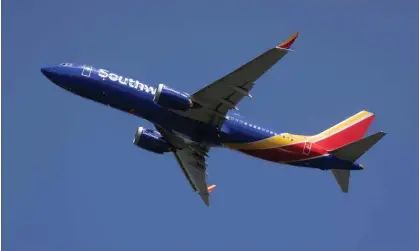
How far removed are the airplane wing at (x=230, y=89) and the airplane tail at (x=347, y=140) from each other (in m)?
8.54

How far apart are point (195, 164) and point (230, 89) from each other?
12.9m

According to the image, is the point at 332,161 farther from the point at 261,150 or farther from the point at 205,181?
the point at 205,181

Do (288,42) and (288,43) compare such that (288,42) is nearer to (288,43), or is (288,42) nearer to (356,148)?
(288,43)

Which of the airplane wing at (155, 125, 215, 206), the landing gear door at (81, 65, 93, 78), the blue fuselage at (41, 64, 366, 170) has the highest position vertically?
the landing gear door at (81, 65, 93, 78)

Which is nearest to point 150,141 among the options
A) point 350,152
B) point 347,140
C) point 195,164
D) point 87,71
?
point 195,164

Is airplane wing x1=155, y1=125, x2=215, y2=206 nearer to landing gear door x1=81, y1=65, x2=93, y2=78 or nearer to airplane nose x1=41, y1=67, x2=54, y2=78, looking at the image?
landing gear door x1=81, y1=65, x2=93, y2=78

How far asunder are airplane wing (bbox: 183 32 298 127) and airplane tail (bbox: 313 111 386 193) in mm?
8540

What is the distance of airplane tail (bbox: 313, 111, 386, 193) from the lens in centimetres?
6156

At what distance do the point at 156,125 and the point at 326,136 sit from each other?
13.8 metres

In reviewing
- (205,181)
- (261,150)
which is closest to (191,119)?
(261,150)

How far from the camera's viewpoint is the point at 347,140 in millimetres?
65438

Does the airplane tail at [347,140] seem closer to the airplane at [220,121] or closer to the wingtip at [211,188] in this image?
the airplane at [220,121]

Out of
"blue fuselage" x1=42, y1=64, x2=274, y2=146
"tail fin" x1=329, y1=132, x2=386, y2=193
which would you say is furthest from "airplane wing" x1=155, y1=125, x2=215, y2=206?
"tail fin" x1=329, y1=132, x2=386, y2=193

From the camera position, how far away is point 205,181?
7106 centimetres
